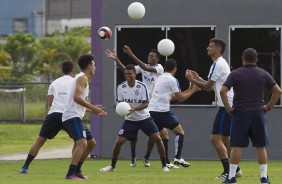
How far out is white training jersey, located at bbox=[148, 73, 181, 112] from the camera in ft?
59.5

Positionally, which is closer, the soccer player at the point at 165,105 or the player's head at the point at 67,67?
the player's head at the point at 67,67

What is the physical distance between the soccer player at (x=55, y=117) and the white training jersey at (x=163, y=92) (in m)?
1.98

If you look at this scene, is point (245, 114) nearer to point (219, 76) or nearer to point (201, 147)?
point (219, 76)

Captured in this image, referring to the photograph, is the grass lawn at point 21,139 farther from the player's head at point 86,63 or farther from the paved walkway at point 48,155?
the player's head at point 86,63

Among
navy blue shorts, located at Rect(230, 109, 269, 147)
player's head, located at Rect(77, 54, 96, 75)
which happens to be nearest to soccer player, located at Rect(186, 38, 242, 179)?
player's head, located at Rect(77, 54, 96, 75)

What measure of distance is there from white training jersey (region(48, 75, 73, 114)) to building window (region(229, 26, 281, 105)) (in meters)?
5.22

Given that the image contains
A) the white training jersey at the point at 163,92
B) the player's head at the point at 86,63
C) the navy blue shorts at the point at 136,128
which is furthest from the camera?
the white training jersey at the point at 163,92

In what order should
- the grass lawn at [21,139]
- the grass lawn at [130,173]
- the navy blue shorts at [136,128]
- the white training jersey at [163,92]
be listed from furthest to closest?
1. the grass lawn at [21,139]
2. the white training jersey at [163,92]
3. the navy blue shorts at [136,128]
4. the grass lawn at [130,173]

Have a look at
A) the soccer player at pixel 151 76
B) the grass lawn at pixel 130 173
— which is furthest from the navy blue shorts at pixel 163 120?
the grass lawn at pixel 130 173

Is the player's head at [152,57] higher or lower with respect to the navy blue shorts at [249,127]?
higher

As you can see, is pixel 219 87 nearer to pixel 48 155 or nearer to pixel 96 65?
pixel 96 65

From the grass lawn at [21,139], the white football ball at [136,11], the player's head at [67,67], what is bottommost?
the grass lawn at [21,139]

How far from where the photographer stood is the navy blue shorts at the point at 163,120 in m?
18.5

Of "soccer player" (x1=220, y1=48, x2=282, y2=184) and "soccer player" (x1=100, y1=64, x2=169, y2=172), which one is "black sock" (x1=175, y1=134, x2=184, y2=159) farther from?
"soccer player" (x1=220, y1=48, x2=282, y2=184)
